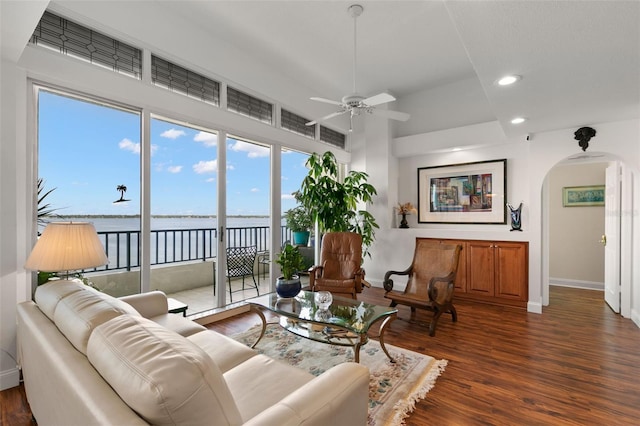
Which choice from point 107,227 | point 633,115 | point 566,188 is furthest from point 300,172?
point 566,188

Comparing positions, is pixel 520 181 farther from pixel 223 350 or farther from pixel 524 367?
pixel 223 350

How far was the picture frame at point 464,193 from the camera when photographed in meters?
4.76

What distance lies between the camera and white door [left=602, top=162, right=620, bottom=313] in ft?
12.8

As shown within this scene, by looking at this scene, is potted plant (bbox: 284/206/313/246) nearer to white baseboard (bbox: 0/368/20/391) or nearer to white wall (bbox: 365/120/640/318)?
white wall (bbox: 365/120/640/318)

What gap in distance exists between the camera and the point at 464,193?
16.5 feet

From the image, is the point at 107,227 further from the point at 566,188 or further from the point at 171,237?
the point at 566,188

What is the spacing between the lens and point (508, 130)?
4031 millimetres

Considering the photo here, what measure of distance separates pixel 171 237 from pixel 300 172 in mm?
2223

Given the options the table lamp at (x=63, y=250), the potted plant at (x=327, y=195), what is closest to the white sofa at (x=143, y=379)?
the table lamp at (x=63, y=250)

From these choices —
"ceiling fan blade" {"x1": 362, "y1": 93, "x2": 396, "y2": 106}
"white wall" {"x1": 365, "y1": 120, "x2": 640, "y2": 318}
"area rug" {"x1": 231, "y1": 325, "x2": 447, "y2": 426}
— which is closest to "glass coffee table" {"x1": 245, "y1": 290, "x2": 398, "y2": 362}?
"area rug" {"x1": 231, "y1": 325, "x2": 447, "y2": 426}

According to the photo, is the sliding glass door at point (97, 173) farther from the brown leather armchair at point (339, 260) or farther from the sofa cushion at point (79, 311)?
the brown leather armchair at point (339, 260)

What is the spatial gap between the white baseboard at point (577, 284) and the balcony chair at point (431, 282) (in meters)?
3.17

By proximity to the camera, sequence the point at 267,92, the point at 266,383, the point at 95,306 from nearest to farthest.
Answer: the point at 95,306
the point at 266,383
the point at 267,92

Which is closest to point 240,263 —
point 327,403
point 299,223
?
point 299,223
